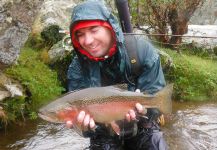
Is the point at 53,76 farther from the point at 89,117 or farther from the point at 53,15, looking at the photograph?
the point at 89,117

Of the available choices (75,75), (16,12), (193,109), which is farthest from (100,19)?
(193,109)

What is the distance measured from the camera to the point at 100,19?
155 inches

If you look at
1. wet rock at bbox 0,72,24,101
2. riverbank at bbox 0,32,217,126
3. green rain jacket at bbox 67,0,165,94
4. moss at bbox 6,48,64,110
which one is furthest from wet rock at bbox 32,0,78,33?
green rain jacket at bbox 67,0,165,94

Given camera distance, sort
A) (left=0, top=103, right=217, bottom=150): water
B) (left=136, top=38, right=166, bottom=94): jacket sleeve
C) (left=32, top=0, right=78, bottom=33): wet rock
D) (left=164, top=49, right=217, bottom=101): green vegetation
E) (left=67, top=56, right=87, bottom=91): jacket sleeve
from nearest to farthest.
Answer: (left=136, top=38, right=166, bottom=94): jacket sleeve → (left=67, top=56, right=87, bottom=91): jacket sleeve → (left=0, top=103, right=217, bottom=150): water → (left=164, top=49, right=217, bottom=101): green vegetation → (left=32, top=0, right=78, bottom=33): wet rock

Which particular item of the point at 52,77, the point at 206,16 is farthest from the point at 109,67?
the point at 206,16

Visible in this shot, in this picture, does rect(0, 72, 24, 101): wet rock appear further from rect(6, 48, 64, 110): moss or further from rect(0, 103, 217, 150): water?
rect(0, 103, 217, 150): water

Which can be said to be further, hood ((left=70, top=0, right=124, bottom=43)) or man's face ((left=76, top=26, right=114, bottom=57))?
man's face ((left=76, top=26, right=114, bottom=57))

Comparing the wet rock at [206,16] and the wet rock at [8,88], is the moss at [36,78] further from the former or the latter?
the wet rock at [206,16]

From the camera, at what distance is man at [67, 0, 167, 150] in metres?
3.96

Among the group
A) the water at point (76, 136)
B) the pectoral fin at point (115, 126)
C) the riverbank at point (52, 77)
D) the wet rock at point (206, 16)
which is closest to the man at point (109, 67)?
the pectoral fin at point (115, 126)

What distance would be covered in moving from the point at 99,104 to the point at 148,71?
0.77 m

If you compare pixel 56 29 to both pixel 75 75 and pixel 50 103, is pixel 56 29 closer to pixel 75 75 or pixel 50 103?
pixel 75 75

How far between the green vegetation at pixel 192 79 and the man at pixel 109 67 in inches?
162


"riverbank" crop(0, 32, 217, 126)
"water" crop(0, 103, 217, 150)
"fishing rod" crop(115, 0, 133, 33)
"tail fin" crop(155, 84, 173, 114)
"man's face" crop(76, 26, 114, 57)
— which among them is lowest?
"water" crop(0, 103, 217, 150)
